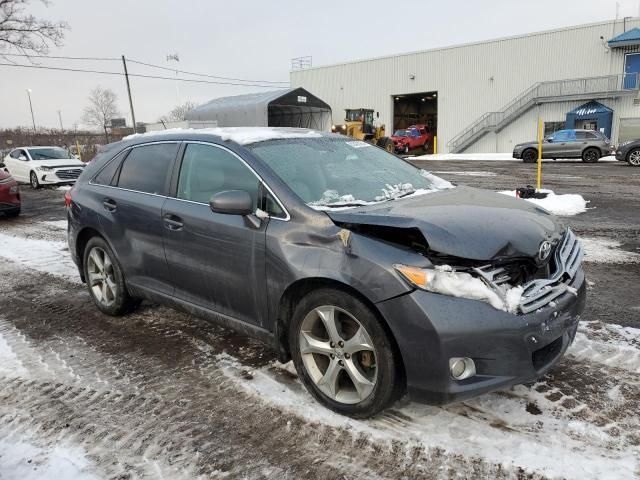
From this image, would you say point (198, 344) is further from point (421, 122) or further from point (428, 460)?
point (421, 122)

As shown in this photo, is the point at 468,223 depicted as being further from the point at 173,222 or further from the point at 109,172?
the point at 109,172

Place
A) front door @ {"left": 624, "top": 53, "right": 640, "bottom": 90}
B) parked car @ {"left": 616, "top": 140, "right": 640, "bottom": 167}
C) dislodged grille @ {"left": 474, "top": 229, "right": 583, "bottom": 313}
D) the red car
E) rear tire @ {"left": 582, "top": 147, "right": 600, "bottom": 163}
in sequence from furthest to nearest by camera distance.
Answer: the red car → front door @ {"left": 624, "top": 53, "right": 640, "bottom": 90} → rear tire @ {"left": 582, "top": 147, "right": 600, "bottom": 163} → parked car @ {"left": 616, "top": 140, "right": 640, "bottom": 167} → dislodged grille @ {"left": 474, "top": 229, "right": 583, "bottom": 313}

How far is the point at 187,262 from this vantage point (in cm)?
362

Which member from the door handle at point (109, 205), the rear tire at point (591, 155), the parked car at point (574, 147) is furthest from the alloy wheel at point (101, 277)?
the rear tire at point (591, 155)

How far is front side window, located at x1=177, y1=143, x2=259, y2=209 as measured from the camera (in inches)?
132

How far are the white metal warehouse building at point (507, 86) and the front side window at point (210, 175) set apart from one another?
32.6 m

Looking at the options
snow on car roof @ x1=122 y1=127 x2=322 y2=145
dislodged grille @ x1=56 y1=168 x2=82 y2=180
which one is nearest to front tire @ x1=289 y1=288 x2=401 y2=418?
snow on car roof @ x1=122 y1=127 x2=322 y2=145

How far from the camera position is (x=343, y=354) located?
280 cm

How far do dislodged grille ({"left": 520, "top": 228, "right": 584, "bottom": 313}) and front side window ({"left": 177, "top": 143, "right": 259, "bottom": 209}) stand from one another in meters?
1.72

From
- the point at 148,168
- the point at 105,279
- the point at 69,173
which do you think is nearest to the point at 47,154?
the point at 69,173

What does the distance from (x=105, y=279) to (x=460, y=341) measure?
3.45m

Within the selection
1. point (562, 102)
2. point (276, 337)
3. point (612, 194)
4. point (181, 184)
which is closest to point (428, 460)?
point (276, 337)

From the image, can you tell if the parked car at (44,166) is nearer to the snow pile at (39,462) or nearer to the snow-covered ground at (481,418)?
the snow-covered ground at (481,418)

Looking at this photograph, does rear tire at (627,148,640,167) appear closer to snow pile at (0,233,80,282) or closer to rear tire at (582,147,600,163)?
rear tire at (582,147,600,163)
